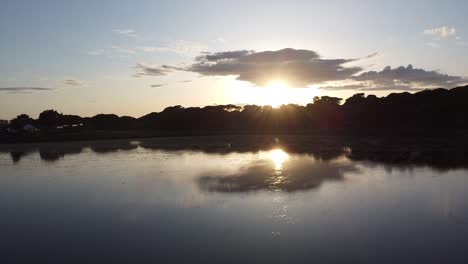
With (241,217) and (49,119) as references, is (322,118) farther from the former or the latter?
(241,217)

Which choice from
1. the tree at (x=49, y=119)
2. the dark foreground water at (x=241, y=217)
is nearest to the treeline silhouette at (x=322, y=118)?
the tree at (x=49, y=119)

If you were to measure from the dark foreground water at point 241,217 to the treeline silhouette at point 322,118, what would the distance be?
4233cm

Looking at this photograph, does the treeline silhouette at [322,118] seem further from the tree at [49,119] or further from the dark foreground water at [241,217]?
the dark foreground water at [241,217]

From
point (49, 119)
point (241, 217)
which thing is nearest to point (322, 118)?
point (49, 119)

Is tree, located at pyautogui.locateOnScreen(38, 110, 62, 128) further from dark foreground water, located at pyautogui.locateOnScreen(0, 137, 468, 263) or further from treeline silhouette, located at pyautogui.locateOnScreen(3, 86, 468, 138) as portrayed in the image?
dark foreground water, located at pyautogui.locateOnScreen(0, 137, 468, 263)

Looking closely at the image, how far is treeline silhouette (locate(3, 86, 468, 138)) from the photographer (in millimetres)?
59438

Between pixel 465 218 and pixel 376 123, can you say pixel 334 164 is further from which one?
pixel 376 123

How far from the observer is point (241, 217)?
38.5 feet

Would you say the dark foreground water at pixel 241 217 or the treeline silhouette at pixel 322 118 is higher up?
the treeline silhouette at pixel 322 118

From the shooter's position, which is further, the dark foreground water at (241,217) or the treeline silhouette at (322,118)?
the treeline silhouette at (322,118)

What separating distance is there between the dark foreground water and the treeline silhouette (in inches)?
1667

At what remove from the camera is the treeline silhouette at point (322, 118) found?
195 feet

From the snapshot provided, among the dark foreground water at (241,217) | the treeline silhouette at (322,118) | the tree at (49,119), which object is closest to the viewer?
the dark foreground water at (241,217)

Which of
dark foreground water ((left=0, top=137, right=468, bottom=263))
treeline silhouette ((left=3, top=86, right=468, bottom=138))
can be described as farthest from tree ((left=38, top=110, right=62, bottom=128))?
dark foreground water ((left=0, top=137, right=468, bottom=263))
